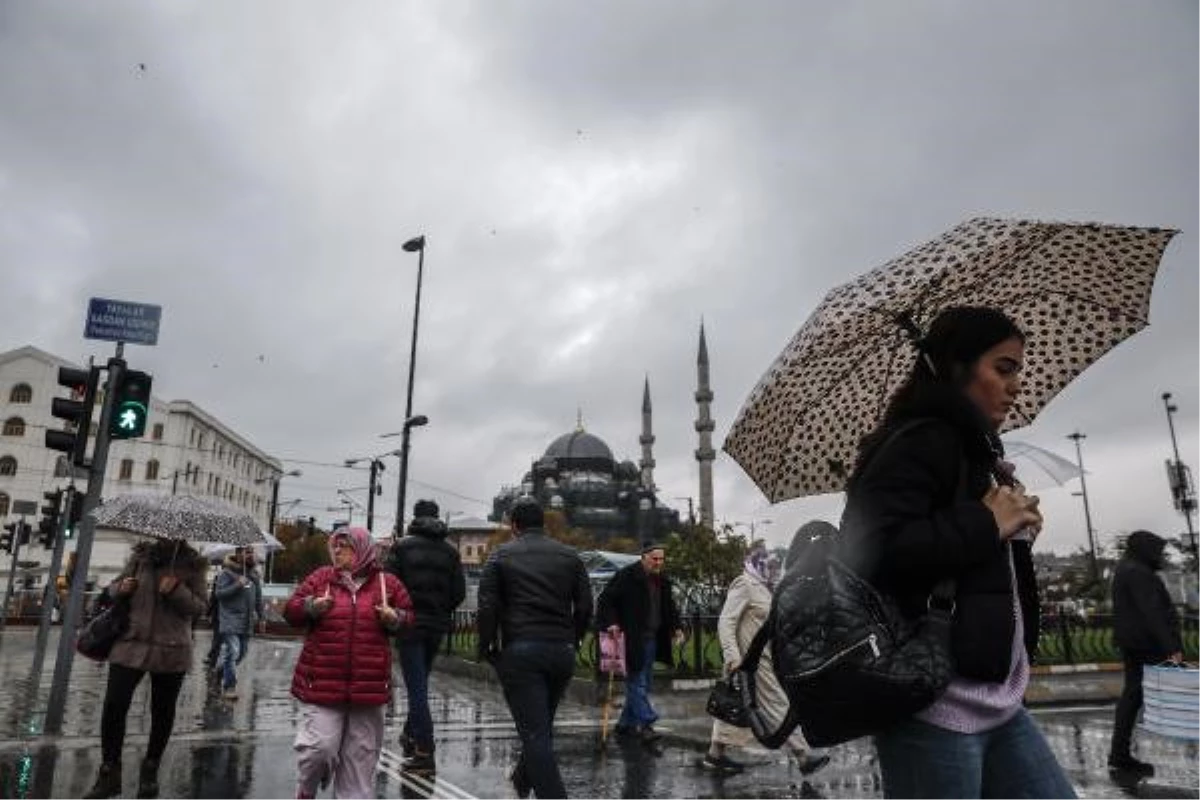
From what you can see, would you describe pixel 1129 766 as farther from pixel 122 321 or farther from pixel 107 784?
pixel 122 321

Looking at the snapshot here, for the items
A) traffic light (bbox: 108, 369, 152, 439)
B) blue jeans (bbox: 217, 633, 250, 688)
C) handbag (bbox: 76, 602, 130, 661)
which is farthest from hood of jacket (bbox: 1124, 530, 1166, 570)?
blue jeans (bbox: 217, 633, 250, 688)

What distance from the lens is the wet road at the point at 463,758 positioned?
20.3 ft

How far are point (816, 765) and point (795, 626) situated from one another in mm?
5307

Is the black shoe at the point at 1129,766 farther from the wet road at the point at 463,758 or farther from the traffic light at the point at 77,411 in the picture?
the traffic light at the point at 77,411

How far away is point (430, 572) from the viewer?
766 centimetres

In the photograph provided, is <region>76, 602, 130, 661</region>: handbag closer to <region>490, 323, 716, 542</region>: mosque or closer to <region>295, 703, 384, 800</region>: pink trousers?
<region>295, 703, 384, 800</region>: pink trousers

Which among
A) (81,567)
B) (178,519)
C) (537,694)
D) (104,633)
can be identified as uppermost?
(178,519)

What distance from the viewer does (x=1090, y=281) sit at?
3.24 metres

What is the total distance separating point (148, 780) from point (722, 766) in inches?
168

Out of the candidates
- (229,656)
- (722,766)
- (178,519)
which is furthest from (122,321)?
(722,766)

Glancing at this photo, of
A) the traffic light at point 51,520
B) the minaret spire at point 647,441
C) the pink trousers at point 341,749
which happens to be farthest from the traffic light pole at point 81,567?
the minaret spire at point 647,441

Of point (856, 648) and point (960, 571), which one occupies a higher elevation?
point (960, 571)

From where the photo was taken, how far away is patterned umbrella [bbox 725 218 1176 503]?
9.82 ft

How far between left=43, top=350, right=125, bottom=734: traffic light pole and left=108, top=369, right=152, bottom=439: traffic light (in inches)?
2.1
